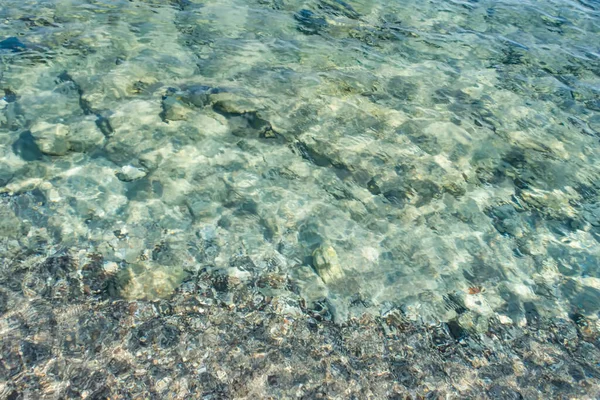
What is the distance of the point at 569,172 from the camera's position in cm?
742

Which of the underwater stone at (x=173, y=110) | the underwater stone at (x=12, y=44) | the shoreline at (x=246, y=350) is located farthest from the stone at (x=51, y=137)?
the underwater stone at (x=12, y=44)

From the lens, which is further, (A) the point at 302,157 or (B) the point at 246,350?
(A) the point at 302,157

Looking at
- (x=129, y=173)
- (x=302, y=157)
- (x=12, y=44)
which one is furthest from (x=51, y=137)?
(x=302, y=157)

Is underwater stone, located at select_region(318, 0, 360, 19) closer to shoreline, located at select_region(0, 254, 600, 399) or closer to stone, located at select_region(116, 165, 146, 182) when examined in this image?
stone, located at select_region(116, 165, 146, 182)

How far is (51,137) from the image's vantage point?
638 cm

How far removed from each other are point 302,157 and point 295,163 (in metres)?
0.18

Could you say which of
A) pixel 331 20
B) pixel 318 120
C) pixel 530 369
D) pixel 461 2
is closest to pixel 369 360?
pixel 530 369

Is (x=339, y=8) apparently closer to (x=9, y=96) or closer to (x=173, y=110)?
(x=173, y=110)

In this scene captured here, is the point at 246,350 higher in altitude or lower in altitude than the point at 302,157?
lower

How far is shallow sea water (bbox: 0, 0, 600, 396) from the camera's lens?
5.18 meters

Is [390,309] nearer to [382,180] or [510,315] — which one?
[510,315]

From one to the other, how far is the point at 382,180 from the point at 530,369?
3.05 m

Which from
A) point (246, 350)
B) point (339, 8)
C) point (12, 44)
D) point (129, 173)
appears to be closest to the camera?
point (246, 350)

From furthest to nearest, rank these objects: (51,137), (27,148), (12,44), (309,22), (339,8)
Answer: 1. (339,8)
2. (309,22)
3. (12,44)
4. (51,137)
5. (27,148)
